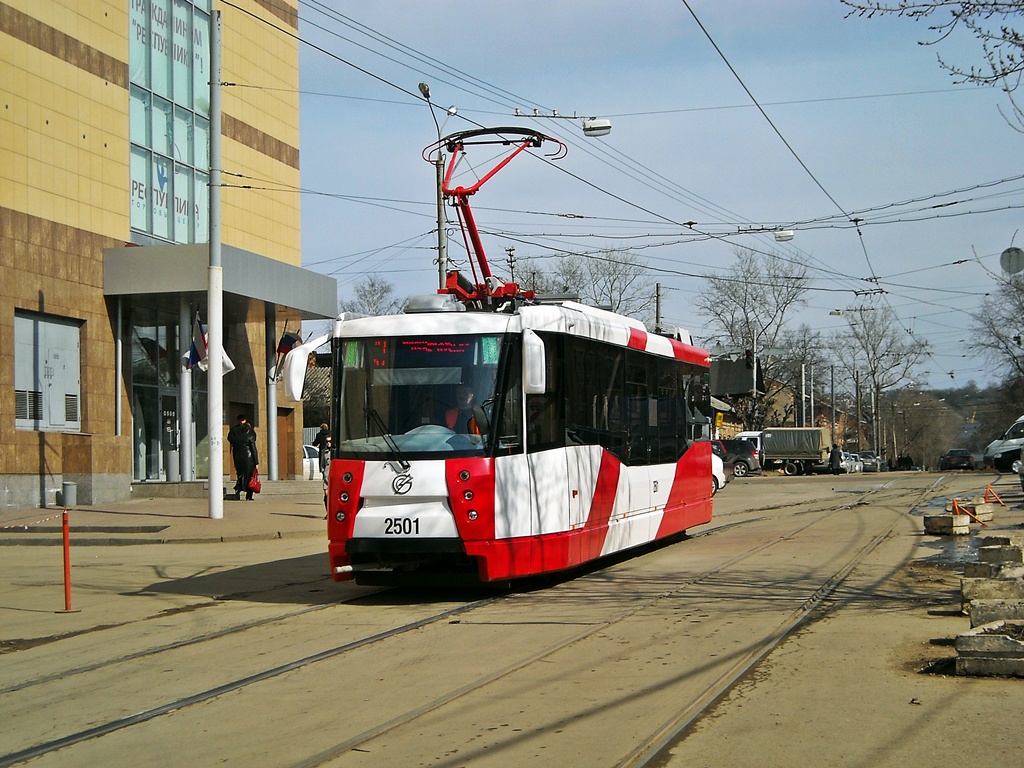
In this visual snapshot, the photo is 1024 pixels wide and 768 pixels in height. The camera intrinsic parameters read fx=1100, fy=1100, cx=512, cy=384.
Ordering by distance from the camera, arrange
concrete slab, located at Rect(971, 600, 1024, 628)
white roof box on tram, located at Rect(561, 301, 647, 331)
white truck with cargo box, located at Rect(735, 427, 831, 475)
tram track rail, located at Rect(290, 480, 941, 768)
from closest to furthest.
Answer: tram track rail, located at Rect(290, 480, 941, 768) → concrete slab, located at Rect(971, 600, 1024, 628) → white roof box on tram, located at Rect(561, 301, 647, 331) → white truck with cargo box, located at Rect(735, 427, 831, 475)

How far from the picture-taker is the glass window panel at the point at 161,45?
30594 millimetres

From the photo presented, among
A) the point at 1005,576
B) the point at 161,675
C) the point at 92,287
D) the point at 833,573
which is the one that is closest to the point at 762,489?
the point at 92,287

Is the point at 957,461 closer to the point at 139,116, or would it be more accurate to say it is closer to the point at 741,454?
the point at 741,454

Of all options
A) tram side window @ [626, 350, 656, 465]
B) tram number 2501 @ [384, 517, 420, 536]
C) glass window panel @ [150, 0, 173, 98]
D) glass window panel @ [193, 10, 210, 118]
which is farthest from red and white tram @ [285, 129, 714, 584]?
glass window panel @ [193, 10, 210, 118]

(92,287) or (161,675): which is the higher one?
(92,287)

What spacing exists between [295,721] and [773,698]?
2.92m

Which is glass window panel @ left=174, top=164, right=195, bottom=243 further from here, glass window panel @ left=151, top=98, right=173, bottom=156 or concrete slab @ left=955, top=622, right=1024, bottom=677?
concrete slab @ left=955, top=622, right=1024, bottom=677

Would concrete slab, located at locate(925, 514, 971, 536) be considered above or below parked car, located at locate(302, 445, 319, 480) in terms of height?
below

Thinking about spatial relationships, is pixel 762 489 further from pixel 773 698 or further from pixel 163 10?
pixel 773 698

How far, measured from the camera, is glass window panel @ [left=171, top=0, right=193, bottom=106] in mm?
31656

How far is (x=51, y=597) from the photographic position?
12820 mm

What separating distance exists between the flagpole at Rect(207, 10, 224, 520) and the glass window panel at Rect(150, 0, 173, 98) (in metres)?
9.62

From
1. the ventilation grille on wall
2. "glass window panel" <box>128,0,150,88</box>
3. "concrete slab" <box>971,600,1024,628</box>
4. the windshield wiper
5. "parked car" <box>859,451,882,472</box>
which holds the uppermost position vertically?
"glass window panel" <box>128,0,150,88</box>

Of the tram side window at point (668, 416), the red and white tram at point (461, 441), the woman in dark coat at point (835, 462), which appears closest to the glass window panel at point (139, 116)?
the tram side window at point (668, 416)
